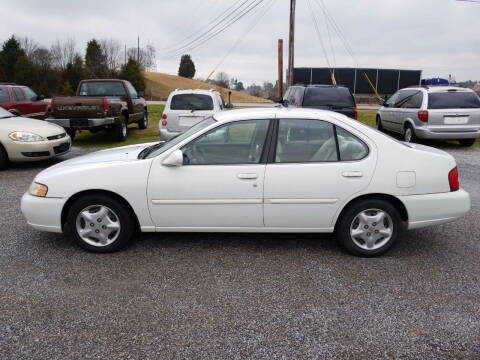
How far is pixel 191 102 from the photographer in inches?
410

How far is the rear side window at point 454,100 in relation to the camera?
36.4 feet

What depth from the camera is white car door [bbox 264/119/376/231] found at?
4160 mm

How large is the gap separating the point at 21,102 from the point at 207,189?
421 inches

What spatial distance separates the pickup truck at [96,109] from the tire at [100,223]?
304 inches

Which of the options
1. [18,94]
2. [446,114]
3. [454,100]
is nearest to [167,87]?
[18,94]

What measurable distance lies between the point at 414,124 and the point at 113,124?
8386 millimetres

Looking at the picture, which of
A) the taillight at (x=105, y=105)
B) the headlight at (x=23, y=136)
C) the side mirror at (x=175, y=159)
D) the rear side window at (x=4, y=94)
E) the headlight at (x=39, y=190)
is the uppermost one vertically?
the rear side window at (x=4, y=94)

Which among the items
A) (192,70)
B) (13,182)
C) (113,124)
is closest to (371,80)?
(113,124)

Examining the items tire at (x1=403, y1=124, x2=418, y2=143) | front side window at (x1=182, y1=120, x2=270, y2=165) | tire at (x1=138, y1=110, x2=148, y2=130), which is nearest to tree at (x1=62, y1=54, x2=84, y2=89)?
tire at (x1=138, y1=110, x2=148, y2=130)

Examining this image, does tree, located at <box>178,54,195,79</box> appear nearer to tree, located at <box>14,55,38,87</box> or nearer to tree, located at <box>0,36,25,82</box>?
tree, located at <box>0,36,25,82</box>

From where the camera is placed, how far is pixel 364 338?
2984mm

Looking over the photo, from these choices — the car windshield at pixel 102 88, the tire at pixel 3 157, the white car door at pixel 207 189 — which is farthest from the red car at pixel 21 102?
the white car door at pixel 207 189

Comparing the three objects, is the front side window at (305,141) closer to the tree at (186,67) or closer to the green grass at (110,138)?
the green grass at (110,138)

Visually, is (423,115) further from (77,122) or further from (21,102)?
(21,102)
